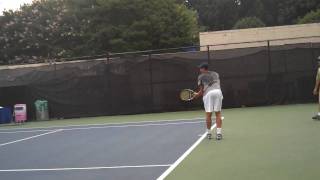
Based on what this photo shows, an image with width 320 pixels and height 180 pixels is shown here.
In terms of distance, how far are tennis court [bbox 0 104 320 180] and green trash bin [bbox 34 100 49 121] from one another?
6.08 meters

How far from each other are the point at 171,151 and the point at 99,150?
5.85 feet

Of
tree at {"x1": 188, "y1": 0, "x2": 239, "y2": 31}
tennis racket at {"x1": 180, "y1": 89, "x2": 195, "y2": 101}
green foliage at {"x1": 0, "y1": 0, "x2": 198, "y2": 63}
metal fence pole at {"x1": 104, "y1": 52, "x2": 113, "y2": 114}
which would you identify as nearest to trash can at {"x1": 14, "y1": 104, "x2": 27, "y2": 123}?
metal fence pole at {"x1": 104, "y1": 52, "x2": 113, "y2": 114}

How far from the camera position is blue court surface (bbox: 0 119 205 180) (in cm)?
869

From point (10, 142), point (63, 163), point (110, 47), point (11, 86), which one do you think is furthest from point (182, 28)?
point (63, 163)

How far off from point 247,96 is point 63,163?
11.9 meters

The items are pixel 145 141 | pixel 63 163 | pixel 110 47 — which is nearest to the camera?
pixel 63 163

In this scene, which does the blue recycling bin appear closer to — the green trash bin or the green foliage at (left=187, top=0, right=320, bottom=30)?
the green trash bin

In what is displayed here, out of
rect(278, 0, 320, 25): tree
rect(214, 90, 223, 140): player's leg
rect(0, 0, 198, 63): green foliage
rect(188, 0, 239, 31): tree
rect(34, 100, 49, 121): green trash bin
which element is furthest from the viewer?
rect(188, 0, 239, 31): tree

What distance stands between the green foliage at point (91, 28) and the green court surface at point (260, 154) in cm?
3342

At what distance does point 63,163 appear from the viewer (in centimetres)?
984

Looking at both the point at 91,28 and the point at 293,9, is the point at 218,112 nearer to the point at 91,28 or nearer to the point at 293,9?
the point at 91,28

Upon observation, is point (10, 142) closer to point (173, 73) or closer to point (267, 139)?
point (267, 139)

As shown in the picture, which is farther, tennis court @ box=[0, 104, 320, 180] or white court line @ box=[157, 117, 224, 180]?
tennis court @ box=[0, 104, 320, 180]

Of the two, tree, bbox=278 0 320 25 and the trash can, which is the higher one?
tree, bbox=278 0 320 25
